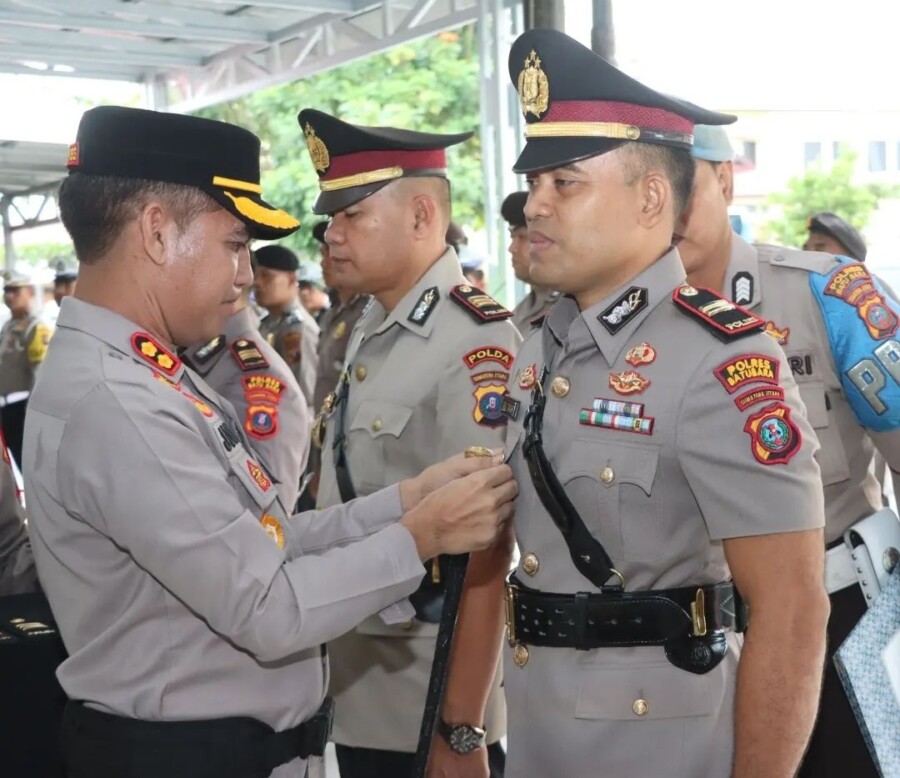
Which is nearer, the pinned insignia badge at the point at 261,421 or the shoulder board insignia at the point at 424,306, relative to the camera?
the shoulder board insignia at the point at 424,306

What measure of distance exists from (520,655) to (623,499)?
11.9 inches

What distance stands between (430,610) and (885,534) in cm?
96

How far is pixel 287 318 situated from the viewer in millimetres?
7578

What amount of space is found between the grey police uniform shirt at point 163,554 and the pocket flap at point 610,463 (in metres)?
0.27

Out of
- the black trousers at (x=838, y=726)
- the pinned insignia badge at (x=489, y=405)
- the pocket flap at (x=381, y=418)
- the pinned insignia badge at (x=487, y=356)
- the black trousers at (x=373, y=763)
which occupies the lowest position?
the black trousers at (x=373, y=763)

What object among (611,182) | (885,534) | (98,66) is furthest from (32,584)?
(98,66)

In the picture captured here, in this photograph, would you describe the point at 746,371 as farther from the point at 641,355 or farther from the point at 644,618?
the point at 644,618

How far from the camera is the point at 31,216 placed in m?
9.67

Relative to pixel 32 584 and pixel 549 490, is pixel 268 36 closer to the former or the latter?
pixel 32 584

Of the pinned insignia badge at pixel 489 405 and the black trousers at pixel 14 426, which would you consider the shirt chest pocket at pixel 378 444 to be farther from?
the black trousers at pixel 14 426

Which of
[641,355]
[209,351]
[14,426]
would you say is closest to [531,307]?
[209,351]

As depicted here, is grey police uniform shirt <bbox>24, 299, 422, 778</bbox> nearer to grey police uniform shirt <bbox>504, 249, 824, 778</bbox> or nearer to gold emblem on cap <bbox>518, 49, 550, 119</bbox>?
grey police uniform shirt <bbox>504, 249, 824, 778</bbox>

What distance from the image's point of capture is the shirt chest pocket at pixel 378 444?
8.43ft

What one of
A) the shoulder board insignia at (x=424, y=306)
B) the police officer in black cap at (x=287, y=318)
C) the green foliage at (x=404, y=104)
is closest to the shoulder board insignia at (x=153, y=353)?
the shoulder board insignia at (x=424, y=306)
